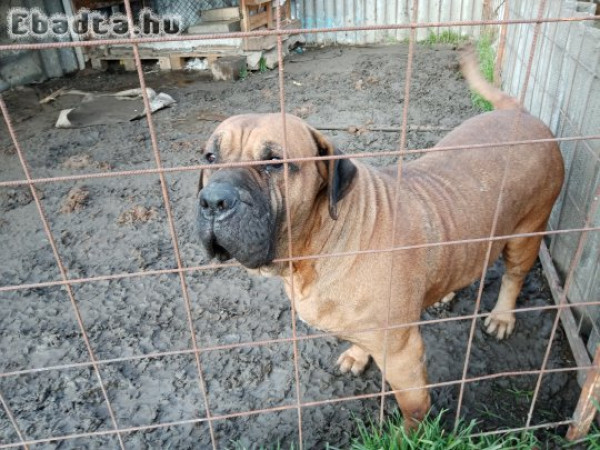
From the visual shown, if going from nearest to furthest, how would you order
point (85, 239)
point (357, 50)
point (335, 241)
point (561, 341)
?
point (335, 241)
point (561, 341)
point (85, 239)
point (357, 50)

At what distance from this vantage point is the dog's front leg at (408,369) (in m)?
2.27

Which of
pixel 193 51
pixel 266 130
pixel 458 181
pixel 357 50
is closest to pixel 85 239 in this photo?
pixel 266 130

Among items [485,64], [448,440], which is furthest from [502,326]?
[485,64]

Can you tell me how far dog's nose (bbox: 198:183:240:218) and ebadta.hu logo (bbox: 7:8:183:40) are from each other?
7387 mm

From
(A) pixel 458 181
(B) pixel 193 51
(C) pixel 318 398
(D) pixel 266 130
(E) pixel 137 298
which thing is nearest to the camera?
(D) pixel 266 130

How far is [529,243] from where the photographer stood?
2.91 meters

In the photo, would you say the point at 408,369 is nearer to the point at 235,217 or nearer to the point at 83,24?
the point at 235,217

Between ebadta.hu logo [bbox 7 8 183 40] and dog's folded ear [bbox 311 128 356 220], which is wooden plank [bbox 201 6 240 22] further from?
dog's folded ear [bbox 311 128 356 220]

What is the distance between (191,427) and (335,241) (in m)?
1.30

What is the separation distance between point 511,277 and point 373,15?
331 inches

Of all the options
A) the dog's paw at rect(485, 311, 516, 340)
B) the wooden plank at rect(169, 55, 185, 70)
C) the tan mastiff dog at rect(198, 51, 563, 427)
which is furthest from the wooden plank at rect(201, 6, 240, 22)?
the dog's paw at rect(485, 311, 516, 340)

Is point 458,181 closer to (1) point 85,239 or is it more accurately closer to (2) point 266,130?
(2) point 266,130

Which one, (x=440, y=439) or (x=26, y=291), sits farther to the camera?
(x=26, y=291)

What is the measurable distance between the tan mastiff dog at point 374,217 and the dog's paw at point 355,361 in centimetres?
1
